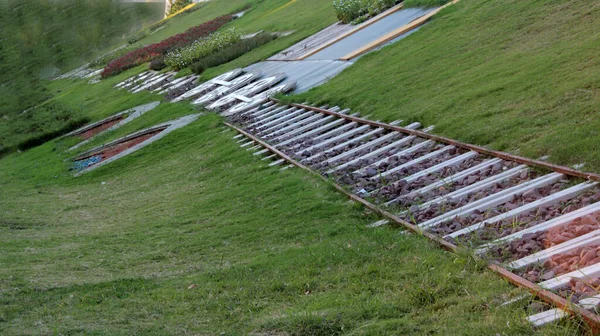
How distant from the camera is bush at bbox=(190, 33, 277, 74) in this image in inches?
1150

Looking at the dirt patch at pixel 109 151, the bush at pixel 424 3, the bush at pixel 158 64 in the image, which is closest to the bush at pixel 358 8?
the bush at pixel 424 3

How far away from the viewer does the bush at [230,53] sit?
29.2 m

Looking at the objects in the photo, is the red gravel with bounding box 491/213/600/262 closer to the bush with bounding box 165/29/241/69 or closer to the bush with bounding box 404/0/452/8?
the bush with bounding box 404/0/452/8

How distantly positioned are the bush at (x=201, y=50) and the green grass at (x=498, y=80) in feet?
45.2

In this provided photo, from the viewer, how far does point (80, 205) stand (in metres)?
15.4

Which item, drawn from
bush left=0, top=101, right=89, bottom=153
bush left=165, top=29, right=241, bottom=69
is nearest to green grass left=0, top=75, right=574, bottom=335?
bush left=0, top=101, right=89, bottom=153

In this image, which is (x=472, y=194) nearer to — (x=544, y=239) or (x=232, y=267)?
(x=544, y=239)

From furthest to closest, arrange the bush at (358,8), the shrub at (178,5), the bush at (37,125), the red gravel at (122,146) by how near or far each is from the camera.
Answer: the shrub at (178,5) < the bush at (37,125) < the bush at (358,8) < the red gravel at (122,146)

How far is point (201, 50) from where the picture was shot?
31.8 meters

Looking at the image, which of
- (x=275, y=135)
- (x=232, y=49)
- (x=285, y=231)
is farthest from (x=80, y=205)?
(x=232, y=49)

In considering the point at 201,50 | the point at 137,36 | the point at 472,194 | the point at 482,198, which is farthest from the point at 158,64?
the point at 482,198

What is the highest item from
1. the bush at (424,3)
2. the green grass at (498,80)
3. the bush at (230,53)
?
the bush at (230,53)

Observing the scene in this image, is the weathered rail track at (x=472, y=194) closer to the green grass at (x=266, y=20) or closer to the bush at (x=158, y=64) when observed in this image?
the green grass at (x=266, y=20)

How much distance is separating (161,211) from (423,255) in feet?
22.6
